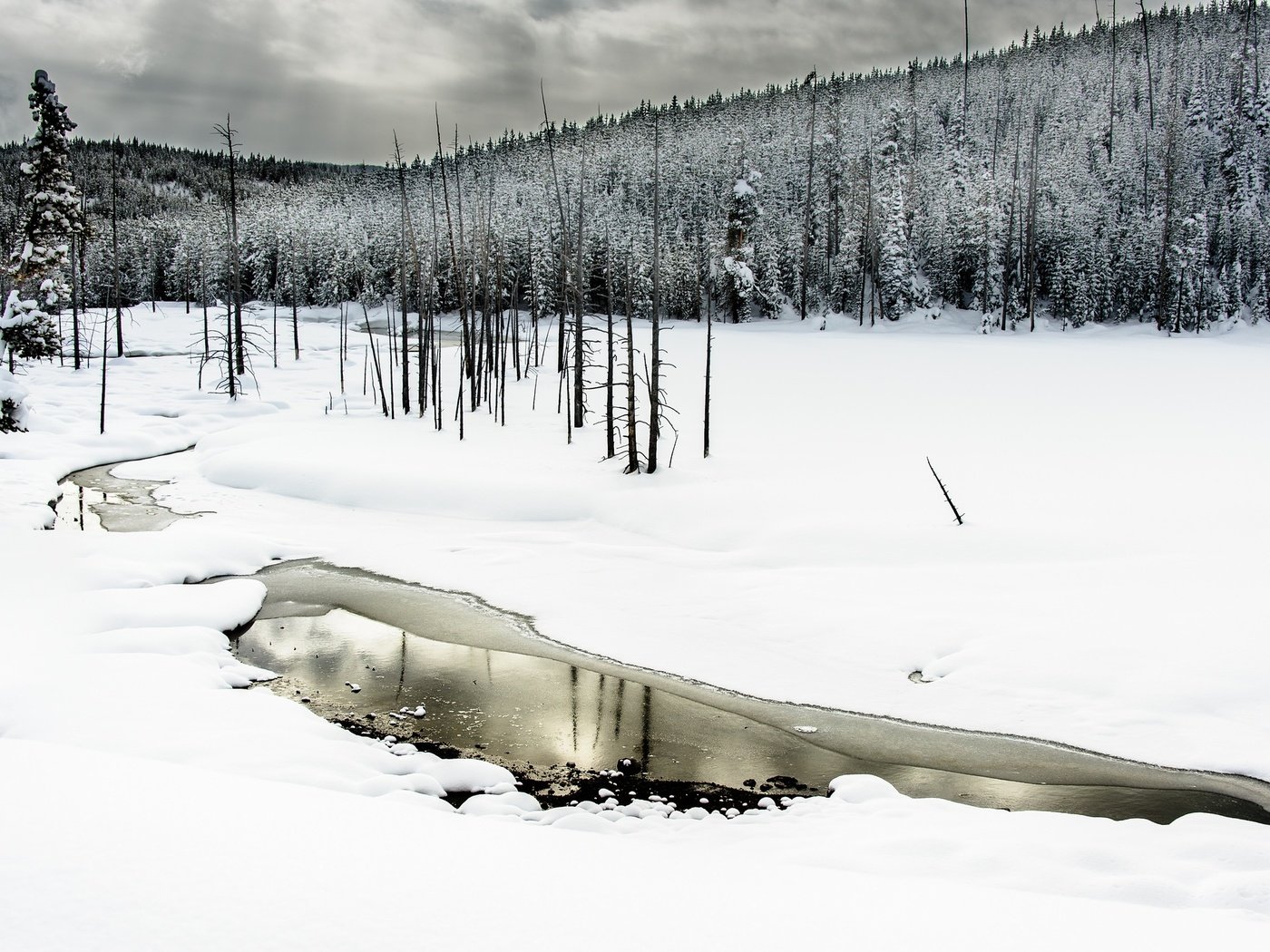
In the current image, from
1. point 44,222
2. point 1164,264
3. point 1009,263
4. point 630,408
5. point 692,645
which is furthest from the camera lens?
point 1009,263

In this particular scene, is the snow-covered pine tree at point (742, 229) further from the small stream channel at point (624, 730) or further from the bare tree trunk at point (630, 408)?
the small stream channel at point (624, 730)

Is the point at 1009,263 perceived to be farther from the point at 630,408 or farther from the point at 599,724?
the point at 599,724

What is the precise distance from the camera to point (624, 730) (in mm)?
12086

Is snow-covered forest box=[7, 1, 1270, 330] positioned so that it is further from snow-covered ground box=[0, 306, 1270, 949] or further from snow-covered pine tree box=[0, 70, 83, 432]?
snow-covered pine tree box=[0, 70, 83, 432]

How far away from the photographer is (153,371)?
50.7 m

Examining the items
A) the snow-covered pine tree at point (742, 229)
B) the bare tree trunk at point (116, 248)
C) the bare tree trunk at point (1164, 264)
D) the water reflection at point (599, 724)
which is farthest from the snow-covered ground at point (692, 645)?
the snow-covered pine tree at point (742, 229)

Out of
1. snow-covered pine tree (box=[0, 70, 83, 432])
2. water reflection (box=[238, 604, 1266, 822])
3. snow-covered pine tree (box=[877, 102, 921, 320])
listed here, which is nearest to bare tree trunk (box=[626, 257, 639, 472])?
water reflection (box=[238, 604, 1266, 822])

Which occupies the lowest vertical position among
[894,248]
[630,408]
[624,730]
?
[624,730]

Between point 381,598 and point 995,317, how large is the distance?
5275 cm

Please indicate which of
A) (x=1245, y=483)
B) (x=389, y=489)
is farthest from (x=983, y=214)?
(x=389, y=489)

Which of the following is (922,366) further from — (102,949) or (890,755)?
(102,949)

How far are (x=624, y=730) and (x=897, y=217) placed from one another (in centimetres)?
5610

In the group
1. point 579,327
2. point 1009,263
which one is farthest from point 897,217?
point 579,327

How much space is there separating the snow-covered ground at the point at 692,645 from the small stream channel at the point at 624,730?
1.91 feet
